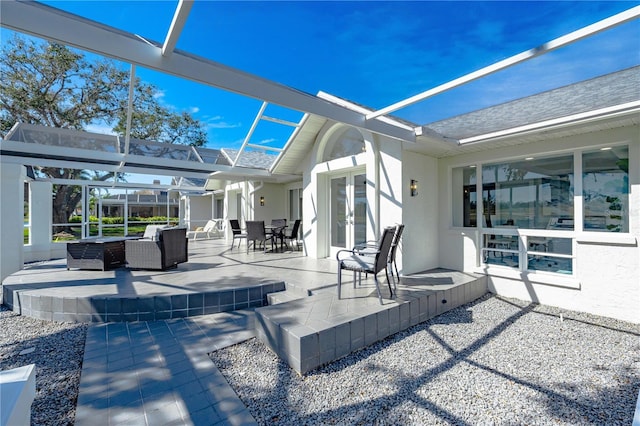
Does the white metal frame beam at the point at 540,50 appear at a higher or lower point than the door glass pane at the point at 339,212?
higher

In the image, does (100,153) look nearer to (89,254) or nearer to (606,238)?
(89,254)

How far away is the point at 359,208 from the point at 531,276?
174 inches

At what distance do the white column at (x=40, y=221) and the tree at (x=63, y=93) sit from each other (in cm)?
499

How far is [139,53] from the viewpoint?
3.46 meters

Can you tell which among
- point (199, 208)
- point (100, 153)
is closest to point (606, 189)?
point (100, 153)

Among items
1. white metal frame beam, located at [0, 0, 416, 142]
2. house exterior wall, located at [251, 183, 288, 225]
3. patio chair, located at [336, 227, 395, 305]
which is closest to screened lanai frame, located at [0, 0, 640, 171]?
white metal frame beam, located at [0, 0, 416, 142]

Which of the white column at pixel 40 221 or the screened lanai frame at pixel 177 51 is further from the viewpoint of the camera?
the white column at pixel 40 221

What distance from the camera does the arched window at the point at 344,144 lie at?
27.0 feet

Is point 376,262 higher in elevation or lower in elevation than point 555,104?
lower

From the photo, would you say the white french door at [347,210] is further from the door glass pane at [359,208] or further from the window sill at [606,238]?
the window sill at [606,238]

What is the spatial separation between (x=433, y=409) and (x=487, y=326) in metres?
2.77

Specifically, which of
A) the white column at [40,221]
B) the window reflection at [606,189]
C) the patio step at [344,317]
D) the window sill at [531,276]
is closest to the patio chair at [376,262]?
the patio step at [344,317]

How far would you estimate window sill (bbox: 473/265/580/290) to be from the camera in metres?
5.84

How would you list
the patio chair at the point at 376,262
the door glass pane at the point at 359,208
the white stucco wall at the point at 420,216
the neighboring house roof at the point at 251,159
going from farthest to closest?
the neighboring house roof at the point at 251,159, the door glass pane at the point at 359,208, the white stucco wall at the point at 420,216, the patio chair at the point at 376,262
